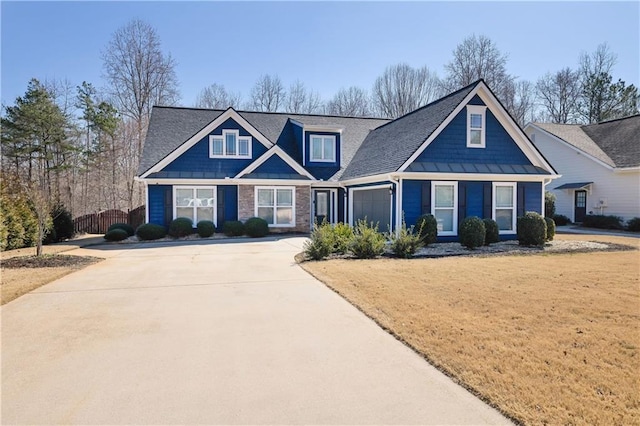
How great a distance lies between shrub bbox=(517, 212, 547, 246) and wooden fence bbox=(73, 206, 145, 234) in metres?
19.3

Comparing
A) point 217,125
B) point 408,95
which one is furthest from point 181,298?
point 408,95

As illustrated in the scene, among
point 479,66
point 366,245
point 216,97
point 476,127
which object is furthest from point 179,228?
point 479,66

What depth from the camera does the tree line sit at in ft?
85.3

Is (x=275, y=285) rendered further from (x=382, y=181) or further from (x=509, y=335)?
(x=382, y=181)

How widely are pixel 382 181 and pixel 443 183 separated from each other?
7.91 ft

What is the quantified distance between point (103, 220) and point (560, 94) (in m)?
46.1

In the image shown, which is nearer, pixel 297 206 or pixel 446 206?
pixel 446 206

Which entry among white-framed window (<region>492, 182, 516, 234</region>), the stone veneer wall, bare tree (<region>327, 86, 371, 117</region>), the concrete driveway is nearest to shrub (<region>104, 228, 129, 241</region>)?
the stone veneer wall

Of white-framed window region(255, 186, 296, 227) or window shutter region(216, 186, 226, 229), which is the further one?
white-framed window region(255, 186, 296, 227)

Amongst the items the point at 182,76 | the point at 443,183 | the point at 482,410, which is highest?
the point at 182,76

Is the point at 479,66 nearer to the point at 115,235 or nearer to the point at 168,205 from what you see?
the point at 168,205

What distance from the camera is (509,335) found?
16.3 ft

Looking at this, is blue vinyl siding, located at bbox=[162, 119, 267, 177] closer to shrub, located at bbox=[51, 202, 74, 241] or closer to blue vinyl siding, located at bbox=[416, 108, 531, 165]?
shrub, located at bbox=[51, 202, 74, 241]

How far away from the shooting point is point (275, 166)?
20125 millimetres
